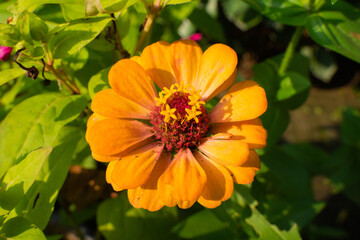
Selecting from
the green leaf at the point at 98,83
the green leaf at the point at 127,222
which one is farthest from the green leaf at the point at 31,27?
the green leaf at the point at 127,222

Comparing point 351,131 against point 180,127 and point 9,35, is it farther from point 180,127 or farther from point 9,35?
point 9,35

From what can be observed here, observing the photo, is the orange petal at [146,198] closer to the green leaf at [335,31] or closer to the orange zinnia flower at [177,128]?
the orange zinnia flower at [177,128]

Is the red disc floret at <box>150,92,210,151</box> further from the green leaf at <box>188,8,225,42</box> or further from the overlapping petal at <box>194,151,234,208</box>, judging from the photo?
the green leaf at <box>188,8,225,42</box>

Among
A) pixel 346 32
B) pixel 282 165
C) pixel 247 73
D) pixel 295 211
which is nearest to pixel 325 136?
pixel 247 73

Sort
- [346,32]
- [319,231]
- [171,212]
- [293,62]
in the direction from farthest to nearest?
[319,231] → [293,62] → [171,212] → [346,32]

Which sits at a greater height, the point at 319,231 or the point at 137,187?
the point at 137,187

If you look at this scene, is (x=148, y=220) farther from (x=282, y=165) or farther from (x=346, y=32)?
(x=346, y=32)

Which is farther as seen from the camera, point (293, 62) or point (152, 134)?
point (293, 62)
